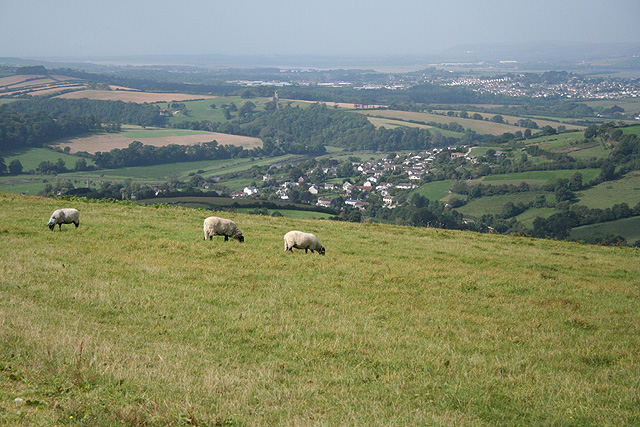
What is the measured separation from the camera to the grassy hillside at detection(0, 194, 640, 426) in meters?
7.13

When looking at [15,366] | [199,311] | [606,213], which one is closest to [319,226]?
[199,311]

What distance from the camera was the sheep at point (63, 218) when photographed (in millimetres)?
19844

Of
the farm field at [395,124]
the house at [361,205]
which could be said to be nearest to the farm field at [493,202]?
the house at [361,205]

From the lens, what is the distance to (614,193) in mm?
79750

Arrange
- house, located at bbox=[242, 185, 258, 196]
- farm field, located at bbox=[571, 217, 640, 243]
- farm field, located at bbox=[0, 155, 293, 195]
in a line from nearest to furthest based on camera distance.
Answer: farm field, located at bbox=[571, 217, 640, 243]
farm field, located at bbox=[0, 155, 293, 195]
house, located at bbox=[242, 185, 258, 196]

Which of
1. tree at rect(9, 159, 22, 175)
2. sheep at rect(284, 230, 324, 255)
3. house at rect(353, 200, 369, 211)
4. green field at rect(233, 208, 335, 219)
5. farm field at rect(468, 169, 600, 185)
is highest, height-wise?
sheep at rect(284, 230, 324, 255)

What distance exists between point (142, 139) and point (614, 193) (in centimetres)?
11377

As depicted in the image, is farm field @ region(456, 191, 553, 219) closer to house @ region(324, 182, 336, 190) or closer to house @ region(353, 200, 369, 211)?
house @ region(353, 200, 369, 211)

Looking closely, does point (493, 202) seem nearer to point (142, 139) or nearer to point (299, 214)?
point (299, 214)

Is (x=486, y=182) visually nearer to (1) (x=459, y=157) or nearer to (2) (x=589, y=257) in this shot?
(1) (x=459, y=157)

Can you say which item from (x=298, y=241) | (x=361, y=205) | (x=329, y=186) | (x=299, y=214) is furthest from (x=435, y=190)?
(x=298, y=241)

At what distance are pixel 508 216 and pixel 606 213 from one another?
14.6 meters

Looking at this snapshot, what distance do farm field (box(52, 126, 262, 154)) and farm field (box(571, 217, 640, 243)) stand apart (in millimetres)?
101277

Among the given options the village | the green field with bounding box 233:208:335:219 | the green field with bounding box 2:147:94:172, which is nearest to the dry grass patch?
the green field with bounding box 2:147:94:172
